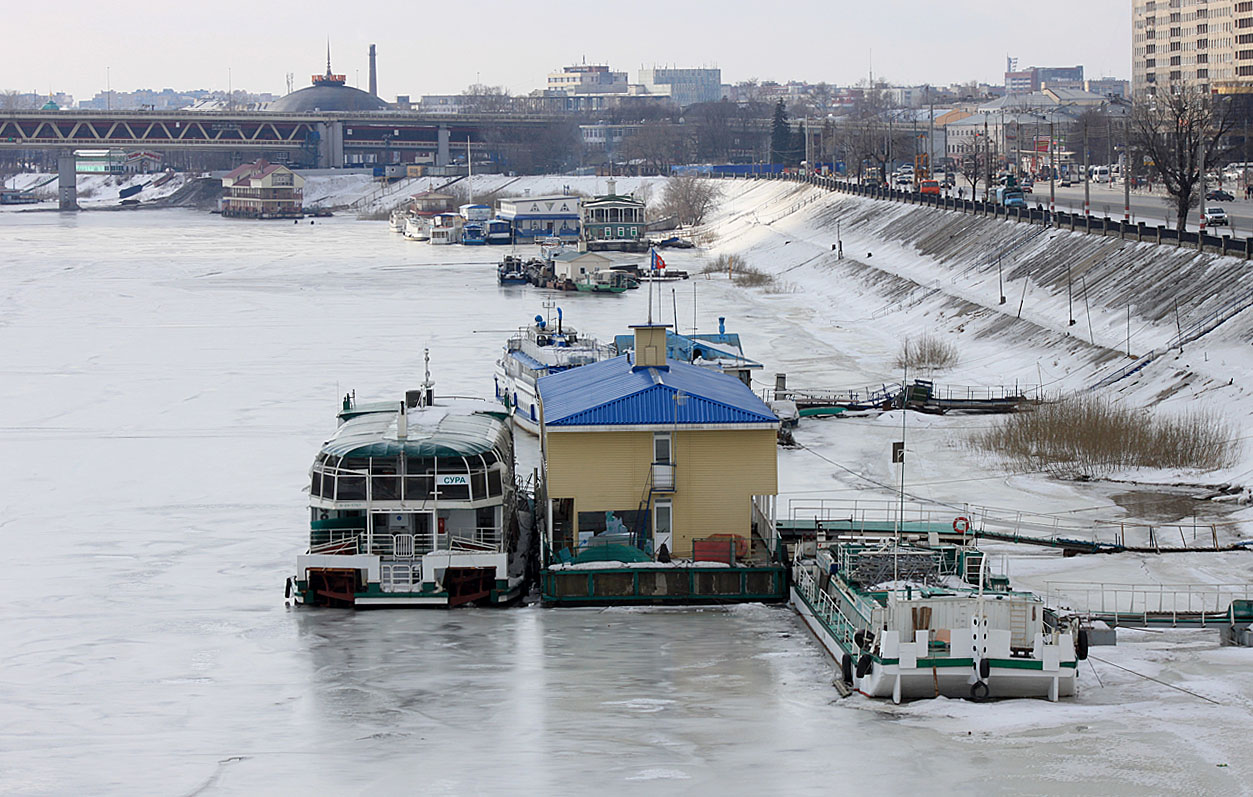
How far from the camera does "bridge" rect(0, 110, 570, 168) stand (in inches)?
6998

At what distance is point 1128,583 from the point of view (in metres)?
23.2

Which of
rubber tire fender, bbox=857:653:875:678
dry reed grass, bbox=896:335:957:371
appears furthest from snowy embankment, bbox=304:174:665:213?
rubber tire fender, bbox=857:653:875:678

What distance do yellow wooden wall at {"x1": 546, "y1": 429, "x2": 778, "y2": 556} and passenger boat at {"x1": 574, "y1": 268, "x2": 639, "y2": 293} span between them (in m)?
55.6

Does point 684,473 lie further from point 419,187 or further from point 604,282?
point 419,187

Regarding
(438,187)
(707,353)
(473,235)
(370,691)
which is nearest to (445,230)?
(473,235)

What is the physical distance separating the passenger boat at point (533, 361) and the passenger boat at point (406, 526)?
44.4 ft

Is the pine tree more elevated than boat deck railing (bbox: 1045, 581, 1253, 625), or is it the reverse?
the pine tree

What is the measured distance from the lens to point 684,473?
24.4 metres

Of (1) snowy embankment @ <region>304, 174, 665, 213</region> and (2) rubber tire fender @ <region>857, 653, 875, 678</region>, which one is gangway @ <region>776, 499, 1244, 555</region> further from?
(1) snowy embankment @ <region>304, 174, 665, 213</region>

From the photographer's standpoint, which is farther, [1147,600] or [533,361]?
[533,361]

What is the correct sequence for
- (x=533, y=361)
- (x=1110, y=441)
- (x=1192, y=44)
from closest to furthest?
(x=1110, y=441) < (x=533, y=361) < (x=1192, y=44)

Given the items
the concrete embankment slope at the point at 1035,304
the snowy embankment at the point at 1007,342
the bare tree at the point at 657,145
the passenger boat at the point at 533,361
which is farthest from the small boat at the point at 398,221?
the passenger boat at the point at 533,361

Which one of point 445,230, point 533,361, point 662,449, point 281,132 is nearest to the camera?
point 662,449

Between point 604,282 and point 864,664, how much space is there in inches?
2447
